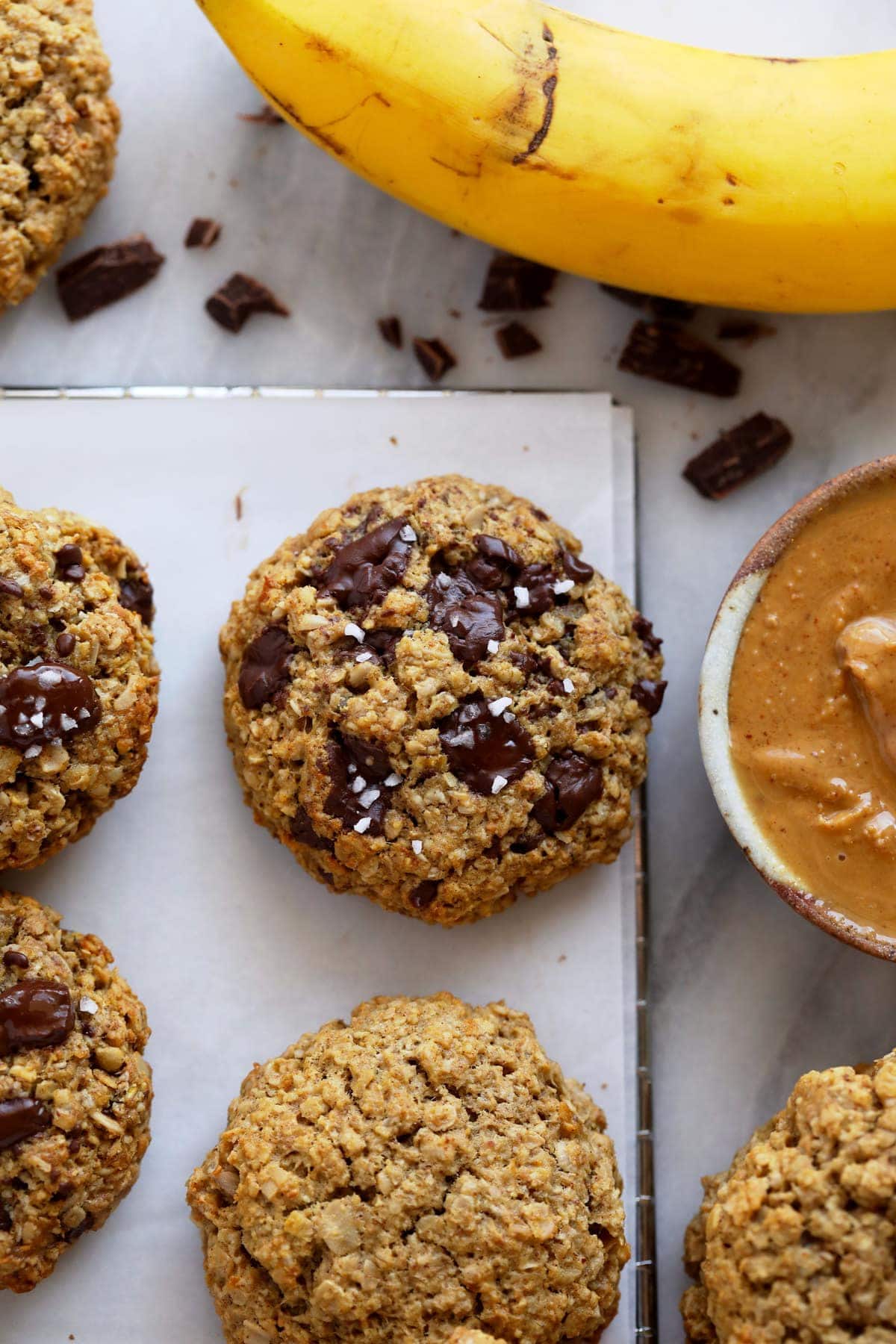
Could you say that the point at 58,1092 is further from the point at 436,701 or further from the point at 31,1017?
the point at 436,701

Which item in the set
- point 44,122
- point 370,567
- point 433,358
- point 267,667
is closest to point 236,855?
point 267,667

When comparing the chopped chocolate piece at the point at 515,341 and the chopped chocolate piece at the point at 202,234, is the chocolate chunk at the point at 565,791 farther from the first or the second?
the chopped chocolate piece at the point at 202,234

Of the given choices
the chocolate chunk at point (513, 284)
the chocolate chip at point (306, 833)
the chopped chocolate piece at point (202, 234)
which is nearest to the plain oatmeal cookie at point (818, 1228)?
the chocolate chip at point (306, 833)

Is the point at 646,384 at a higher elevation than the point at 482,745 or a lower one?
higher

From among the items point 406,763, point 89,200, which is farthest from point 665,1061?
point 89,200

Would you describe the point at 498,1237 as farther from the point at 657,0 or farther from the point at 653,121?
the point at 657,0
